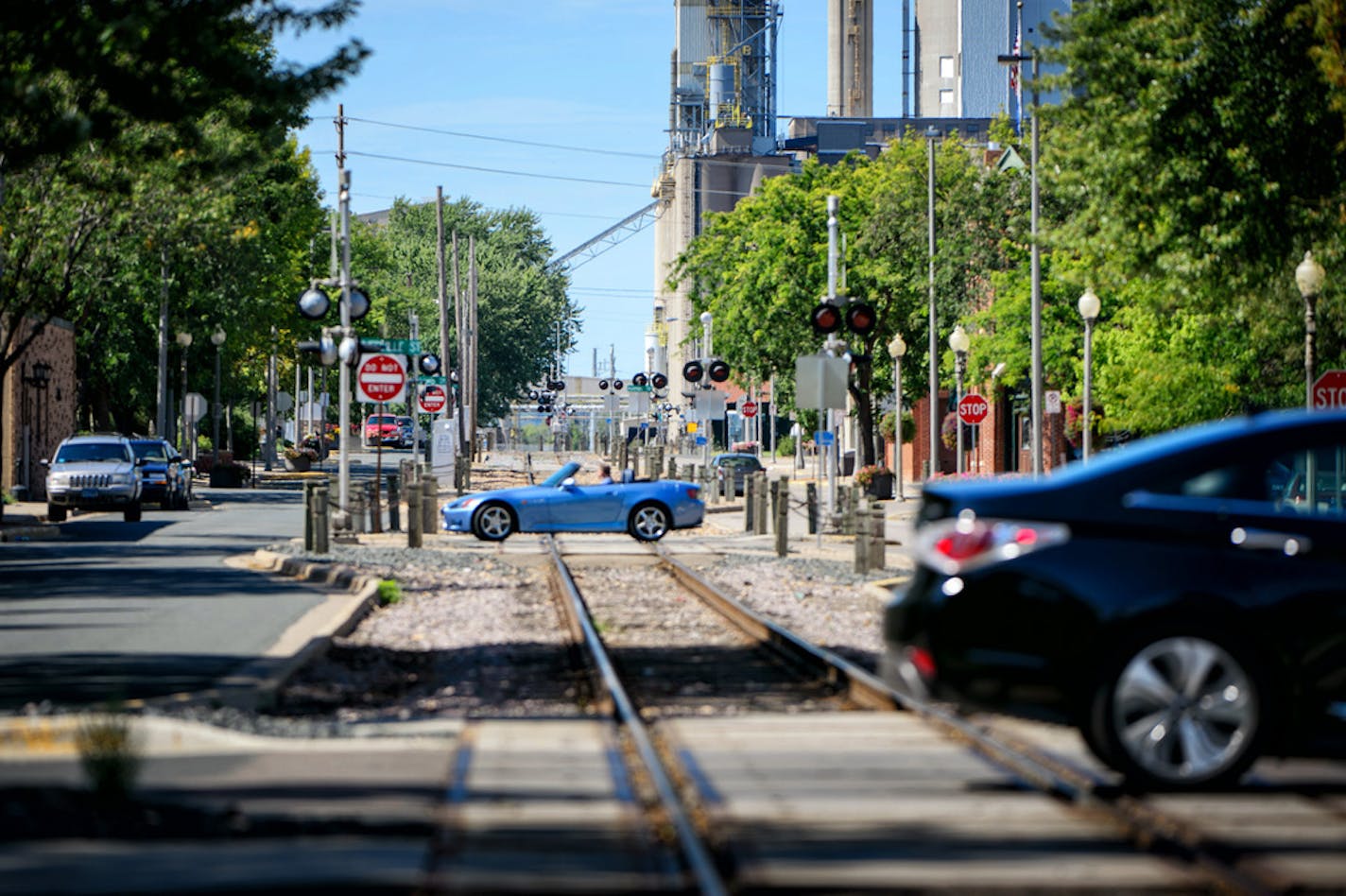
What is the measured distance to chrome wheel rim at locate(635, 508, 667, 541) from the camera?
1312 inches

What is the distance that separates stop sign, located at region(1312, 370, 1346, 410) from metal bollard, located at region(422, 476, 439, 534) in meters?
16.0

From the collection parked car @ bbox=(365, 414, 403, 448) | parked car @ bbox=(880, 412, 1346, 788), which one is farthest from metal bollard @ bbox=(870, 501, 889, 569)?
parked car @ bbox=(365, 414, 403, 448)

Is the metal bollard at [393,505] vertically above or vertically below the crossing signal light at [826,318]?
below

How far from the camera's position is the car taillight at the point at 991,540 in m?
8.63

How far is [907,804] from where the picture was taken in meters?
8.60

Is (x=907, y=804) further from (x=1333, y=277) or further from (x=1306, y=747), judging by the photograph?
(x=1333, y=277)

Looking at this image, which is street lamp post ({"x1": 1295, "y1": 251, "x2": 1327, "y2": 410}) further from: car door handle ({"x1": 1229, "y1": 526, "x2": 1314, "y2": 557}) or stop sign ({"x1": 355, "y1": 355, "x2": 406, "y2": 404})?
car door handle ({"x1": 1229, "y1": 526, "x2": 1314, "y2": 557})

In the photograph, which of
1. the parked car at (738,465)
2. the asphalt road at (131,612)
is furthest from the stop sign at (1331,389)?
the parked car at (738,465)

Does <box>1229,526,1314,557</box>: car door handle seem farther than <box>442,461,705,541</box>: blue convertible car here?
No

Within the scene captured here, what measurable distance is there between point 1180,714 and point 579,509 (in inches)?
961

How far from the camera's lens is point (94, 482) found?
4022 centimetres

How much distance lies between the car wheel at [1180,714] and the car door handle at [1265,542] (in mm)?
457

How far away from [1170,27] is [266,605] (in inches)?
588

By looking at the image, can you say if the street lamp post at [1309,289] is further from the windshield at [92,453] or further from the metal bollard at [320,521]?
the windshield at [92,453]
